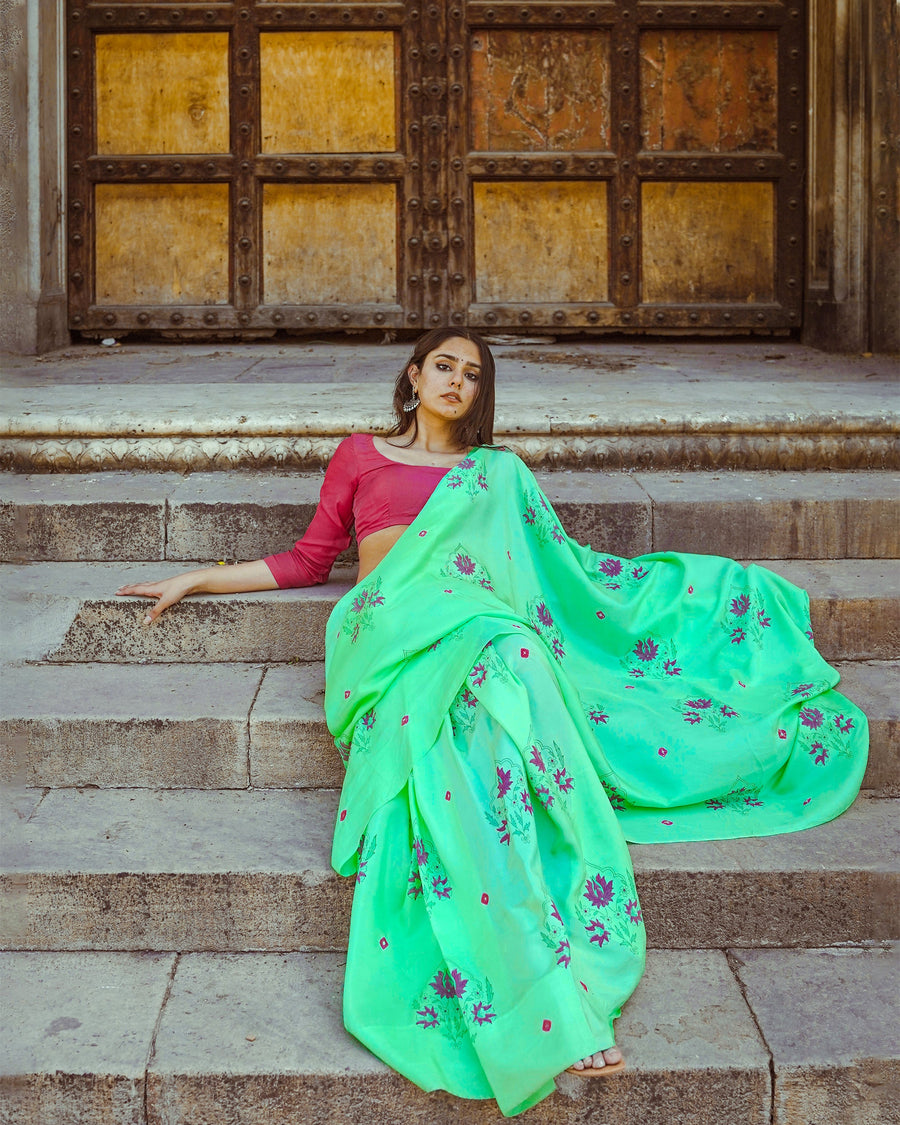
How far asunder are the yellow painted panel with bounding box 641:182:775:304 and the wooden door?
10mm

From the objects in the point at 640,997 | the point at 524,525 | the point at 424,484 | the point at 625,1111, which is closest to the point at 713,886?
the point at 640,997

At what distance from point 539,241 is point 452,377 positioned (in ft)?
9.81

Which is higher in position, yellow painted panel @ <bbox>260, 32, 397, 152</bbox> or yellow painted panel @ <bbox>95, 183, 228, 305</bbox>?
yellow painted panel @ <bbox>260, 32, 397, 152</bbox>

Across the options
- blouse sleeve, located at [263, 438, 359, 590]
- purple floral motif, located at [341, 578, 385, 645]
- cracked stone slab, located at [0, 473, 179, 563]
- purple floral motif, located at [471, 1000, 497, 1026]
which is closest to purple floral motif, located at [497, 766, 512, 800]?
purple floral motif, located at [471, 1000, 497, 1026]

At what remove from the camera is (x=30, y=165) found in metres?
5.37

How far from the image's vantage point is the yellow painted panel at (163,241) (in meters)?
5.82

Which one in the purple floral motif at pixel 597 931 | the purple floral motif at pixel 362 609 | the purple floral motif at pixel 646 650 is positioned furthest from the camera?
the purple floral motif at pixel 646 650

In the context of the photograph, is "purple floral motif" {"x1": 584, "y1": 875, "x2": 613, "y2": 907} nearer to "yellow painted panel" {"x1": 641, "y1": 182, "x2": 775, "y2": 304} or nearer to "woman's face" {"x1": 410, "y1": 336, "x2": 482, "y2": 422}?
"woman's face" {"x1": 410, "y1": 336, "x2": 482, "y2": 422}

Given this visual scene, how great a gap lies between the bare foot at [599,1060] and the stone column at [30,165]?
170 inches

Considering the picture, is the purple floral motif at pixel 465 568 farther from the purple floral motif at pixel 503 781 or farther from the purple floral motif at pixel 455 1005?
the purple floral motif at pixel 455 1005

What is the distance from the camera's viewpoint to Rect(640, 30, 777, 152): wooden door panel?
18.8 feet

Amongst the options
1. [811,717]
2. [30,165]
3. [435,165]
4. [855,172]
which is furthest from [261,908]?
[855,172]

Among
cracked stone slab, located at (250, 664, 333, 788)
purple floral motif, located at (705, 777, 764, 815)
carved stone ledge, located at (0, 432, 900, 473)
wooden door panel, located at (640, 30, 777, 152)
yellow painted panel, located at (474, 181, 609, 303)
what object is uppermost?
wooden door panel, located at (640, 30, 777, 152)

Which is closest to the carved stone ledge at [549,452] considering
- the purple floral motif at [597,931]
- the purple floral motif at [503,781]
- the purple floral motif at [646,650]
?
the purple floral motif at [646,650]
